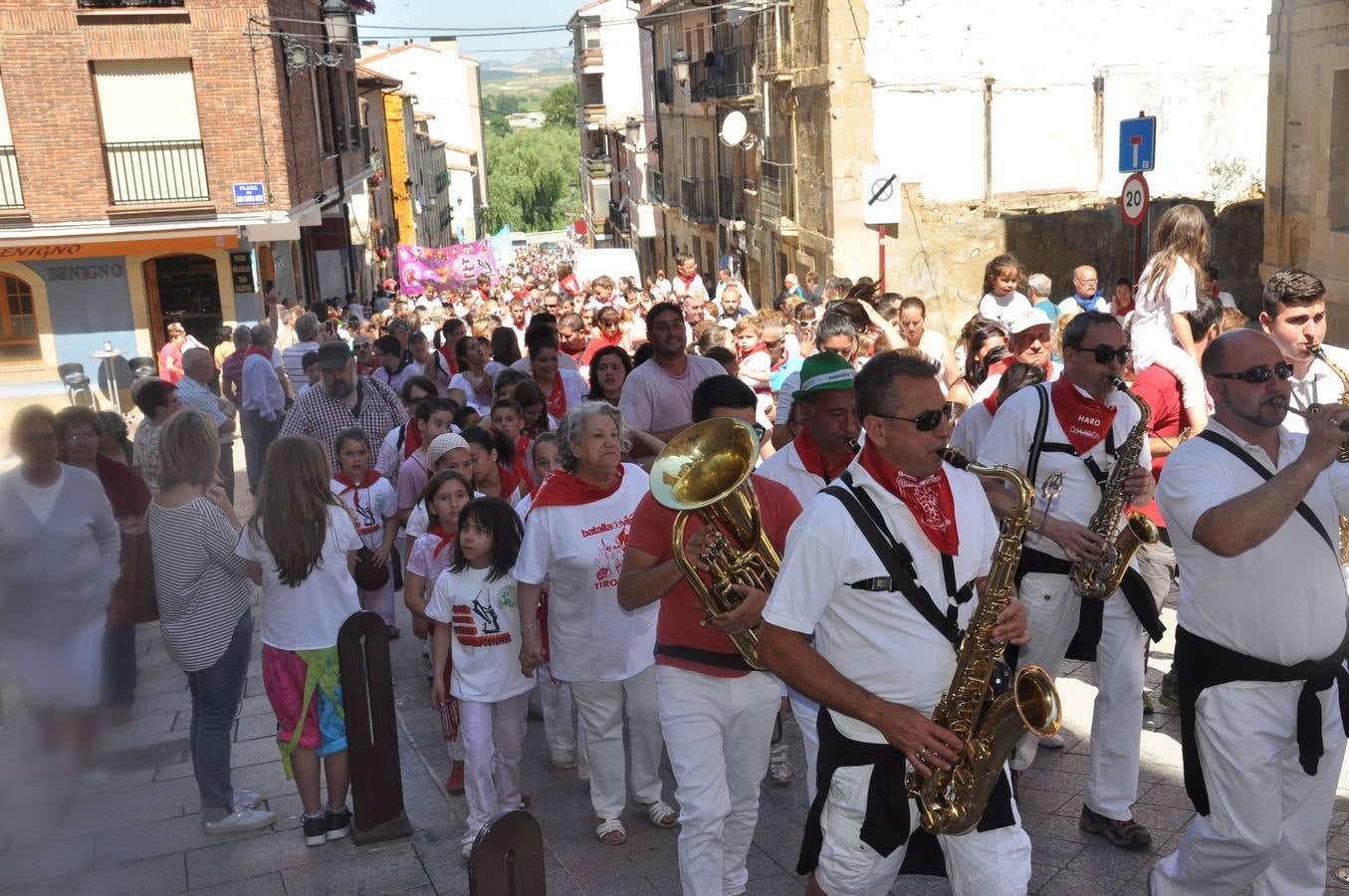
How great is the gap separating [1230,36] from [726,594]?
1899cm

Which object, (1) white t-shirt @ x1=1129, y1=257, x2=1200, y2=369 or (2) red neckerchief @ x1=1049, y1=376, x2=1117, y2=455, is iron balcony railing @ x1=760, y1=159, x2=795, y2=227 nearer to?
(1) white t-shirt @ x1=1129, y1=257, x2=1200, y2=369

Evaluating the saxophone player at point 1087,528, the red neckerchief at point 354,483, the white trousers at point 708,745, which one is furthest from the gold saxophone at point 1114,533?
the red neckerchief at point 354,483

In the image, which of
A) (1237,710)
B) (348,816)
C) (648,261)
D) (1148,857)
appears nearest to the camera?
(1237,710)

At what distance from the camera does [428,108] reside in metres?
90.2

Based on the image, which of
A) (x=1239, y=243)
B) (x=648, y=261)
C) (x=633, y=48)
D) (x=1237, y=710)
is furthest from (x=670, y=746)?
(x=633, y=48)

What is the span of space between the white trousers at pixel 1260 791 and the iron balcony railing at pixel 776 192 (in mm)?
21137

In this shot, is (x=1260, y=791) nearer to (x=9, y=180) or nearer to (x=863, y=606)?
(x=863, y=606)

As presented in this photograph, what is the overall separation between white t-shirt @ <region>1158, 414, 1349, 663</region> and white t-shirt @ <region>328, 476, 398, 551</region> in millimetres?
4561

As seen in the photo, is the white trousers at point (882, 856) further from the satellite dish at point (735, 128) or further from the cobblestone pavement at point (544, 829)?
the satellite dish at point (735, 128)

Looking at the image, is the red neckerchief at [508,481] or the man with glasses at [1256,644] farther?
the red neckerchief at [508,481]

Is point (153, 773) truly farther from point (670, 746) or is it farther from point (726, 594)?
point (726, 594)

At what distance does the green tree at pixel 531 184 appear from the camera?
106m

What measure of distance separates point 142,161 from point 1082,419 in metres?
22.2

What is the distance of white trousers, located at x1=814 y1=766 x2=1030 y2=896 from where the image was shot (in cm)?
346
